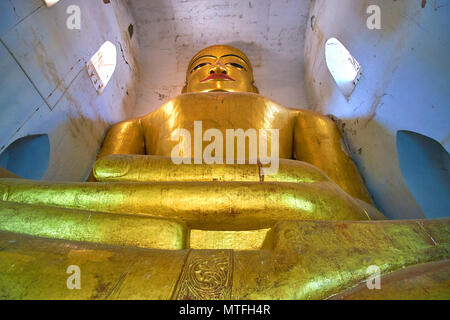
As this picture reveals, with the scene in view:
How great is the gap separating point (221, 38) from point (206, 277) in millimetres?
4192

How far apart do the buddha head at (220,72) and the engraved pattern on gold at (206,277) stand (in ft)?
7.65

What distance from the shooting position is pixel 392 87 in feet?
6.77

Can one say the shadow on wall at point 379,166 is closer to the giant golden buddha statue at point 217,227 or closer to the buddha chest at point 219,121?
the giant golden buddha statue at point 217,227

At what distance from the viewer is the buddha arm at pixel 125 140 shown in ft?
8.79

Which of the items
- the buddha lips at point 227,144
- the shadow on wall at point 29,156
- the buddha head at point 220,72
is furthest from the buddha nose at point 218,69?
the shadow on wall at point 29,156

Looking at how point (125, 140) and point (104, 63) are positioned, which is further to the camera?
point (104, 63)

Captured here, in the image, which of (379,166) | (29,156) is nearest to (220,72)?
(379,166)

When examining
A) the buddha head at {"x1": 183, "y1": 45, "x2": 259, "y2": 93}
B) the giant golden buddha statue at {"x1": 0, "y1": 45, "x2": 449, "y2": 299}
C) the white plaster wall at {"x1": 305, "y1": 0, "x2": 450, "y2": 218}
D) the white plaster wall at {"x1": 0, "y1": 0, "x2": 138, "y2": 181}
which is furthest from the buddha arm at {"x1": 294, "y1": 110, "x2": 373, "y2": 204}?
the white plaster wall at {"x1": 0, "y1": 0, "x2": 138, "y2": 181}

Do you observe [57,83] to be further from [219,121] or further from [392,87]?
[392,87]

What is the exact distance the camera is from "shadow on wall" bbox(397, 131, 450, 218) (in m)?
1.92

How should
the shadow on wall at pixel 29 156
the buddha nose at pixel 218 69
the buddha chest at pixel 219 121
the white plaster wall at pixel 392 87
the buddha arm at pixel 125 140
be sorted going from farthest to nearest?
1. the buddha nose at pixel 218 69
2. the buddha arm at pixel 125 140
3. the buddha chest at pixel 219 121
4. the shadow on wall at pixel 29 156
5. the white plaster wall at pixel 392 87

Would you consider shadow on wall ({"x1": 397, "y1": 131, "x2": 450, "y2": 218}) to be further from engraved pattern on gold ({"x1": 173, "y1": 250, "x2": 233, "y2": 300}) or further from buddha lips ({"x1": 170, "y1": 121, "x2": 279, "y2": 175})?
engraved pattern on gold ({"x1": 173, "y1": 250, "x2": 233, "y2": 300})

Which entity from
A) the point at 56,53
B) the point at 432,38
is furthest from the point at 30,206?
the point at 432,38

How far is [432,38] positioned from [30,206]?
2211 mm
